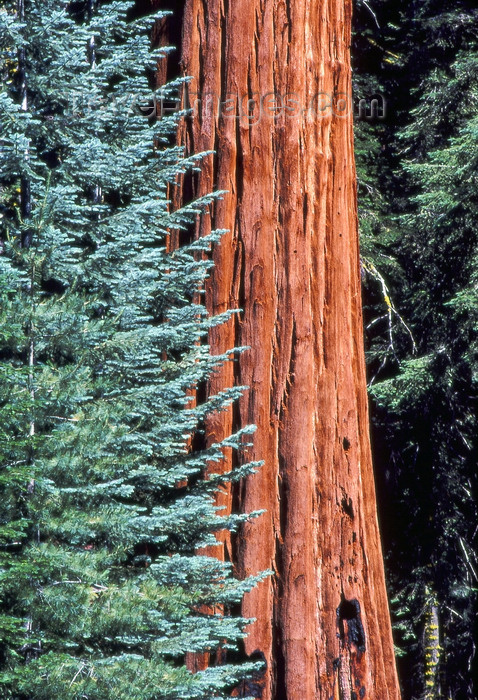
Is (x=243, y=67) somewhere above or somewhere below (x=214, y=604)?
above

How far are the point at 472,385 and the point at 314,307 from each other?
17.5ft

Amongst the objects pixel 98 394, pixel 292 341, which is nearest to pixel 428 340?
pixel 292 341

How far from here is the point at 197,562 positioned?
2.59m

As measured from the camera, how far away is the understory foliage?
7.64 meters

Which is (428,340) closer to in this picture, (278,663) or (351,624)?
(351,624)

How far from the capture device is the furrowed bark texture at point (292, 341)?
8.94ft

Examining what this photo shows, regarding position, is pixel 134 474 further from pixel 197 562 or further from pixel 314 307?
pixel 314 307

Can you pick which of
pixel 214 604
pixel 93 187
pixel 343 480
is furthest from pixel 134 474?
pixel 93 187

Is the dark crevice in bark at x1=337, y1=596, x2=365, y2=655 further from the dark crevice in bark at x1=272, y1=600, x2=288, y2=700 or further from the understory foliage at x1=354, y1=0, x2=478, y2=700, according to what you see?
the understory foliage at x1=354, y1=0, x2=478, y2=700

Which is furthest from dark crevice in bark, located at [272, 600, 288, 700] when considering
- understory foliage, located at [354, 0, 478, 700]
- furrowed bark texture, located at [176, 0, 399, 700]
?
understory foliage, located at [354, 0, 478, 700]

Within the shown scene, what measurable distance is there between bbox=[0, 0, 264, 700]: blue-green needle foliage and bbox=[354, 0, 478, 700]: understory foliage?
4847 millimetres

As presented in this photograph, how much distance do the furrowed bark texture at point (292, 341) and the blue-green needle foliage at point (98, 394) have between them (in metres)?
0.13

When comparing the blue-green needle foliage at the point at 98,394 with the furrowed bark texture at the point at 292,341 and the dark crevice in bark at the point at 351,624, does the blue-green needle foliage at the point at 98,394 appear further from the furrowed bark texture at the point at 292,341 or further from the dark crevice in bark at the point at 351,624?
the dark crevice in bark at the point at 351,624

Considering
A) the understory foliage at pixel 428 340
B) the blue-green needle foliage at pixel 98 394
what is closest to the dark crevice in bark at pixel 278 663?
the blue-green needle foliage at pixel 98 394
